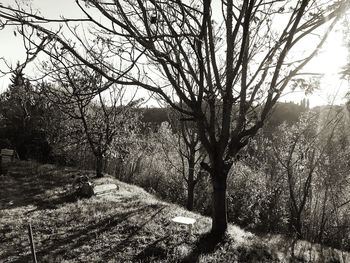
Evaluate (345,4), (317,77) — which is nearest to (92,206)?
(317,77)

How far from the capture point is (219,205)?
806 cm

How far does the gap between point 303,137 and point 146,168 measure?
9640mm

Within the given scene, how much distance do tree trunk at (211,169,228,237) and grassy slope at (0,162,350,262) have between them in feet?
0.93

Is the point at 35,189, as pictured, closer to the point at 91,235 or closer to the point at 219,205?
the point at 91,235

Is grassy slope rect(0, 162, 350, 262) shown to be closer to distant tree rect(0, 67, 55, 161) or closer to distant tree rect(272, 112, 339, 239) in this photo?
distant tree rect(272, 112, 339, 239)

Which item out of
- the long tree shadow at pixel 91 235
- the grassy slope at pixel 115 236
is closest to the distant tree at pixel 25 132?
the grassy slope at pixel 115 236

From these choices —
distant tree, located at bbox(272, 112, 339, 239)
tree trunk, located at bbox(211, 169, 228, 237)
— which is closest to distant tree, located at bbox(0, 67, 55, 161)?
distant tree, located at bbox(272, 112, 339, 239)

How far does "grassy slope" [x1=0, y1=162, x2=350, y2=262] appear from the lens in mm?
7105

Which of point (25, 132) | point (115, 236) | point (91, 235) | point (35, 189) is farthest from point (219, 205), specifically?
point (25, 132)

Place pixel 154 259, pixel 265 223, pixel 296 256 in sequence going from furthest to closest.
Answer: pixel 265 223 → pixel 296 256 → pixel 154 259

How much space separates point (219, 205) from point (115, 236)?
2540 millimetres

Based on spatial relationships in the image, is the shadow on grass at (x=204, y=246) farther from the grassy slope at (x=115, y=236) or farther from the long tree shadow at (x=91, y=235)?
the long tree shadow at (x=91, y=235)

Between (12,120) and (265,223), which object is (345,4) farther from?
(12,120)

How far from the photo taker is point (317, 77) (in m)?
6.15
